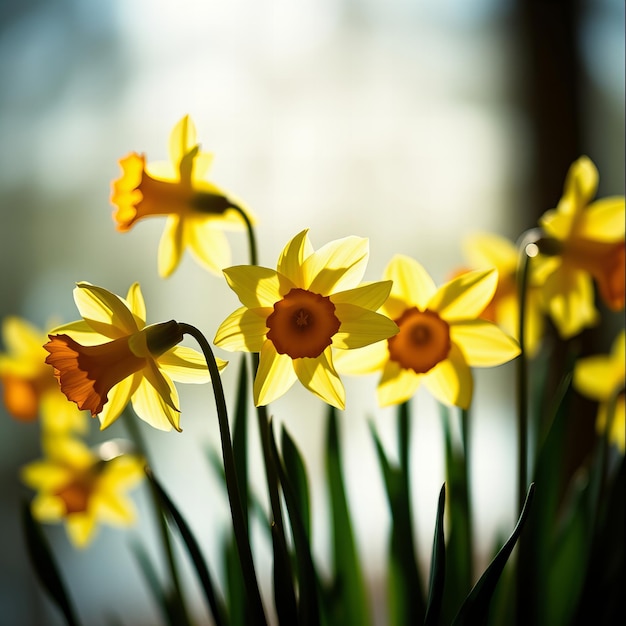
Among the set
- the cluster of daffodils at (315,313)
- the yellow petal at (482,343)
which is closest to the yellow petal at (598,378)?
the cluster of daffodils at (315,313)

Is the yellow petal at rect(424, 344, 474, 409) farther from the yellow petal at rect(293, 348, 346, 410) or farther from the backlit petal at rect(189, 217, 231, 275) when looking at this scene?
the backlit petal at rect(189, 217, 231, 275)

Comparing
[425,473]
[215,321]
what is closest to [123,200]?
[215,321]

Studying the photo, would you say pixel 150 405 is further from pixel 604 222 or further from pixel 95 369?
pixel 604 222

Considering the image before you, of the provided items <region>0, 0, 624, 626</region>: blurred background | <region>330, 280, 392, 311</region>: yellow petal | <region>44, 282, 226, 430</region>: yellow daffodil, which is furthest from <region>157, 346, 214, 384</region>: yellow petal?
<region>0, 0, 624, 626</region>: blurred background

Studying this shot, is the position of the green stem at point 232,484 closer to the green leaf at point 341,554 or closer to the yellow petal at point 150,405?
the yellow petal at point 150,405

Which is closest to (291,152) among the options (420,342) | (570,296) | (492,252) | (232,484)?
(492,252)

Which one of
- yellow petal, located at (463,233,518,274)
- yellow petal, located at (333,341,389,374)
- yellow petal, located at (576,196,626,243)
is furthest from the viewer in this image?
yellow petal, located at (463,233,518,274)
